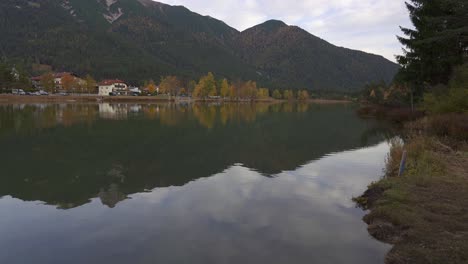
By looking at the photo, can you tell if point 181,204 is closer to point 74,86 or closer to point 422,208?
point 422,208

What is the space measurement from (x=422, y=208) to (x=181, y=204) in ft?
27.5

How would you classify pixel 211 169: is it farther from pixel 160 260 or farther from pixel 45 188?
pixel 160 260

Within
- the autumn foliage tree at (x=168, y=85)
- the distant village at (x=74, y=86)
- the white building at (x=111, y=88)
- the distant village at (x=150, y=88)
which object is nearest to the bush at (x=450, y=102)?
the distant village at (x=150, y=88)

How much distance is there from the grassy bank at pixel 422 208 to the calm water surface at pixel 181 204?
0.65 metres

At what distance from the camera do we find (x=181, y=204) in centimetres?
1288

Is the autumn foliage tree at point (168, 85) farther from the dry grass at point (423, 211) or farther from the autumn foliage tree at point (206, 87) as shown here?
the dry grass at point (423, 211)

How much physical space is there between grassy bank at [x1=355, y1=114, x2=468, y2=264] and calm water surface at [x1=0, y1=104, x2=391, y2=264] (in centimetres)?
65

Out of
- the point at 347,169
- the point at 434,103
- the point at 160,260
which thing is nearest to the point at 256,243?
the point at 160,260

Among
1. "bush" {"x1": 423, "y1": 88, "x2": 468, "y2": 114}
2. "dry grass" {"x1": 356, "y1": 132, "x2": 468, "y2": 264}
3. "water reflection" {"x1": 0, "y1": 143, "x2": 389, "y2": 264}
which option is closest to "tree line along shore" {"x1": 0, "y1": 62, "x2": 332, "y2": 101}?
"water reflection" {"x1": 0, "y1": 143, "x2": 389, "y2": 264}

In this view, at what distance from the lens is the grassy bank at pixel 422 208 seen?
7.79m

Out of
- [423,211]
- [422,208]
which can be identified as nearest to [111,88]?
[422,208]

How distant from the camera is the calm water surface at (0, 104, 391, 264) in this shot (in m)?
8.77

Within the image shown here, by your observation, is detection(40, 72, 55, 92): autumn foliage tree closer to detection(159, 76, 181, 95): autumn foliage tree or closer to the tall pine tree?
detection(159, 76, 181, 95): autumn foliage tree

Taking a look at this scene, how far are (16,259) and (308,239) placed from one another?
304 inches
